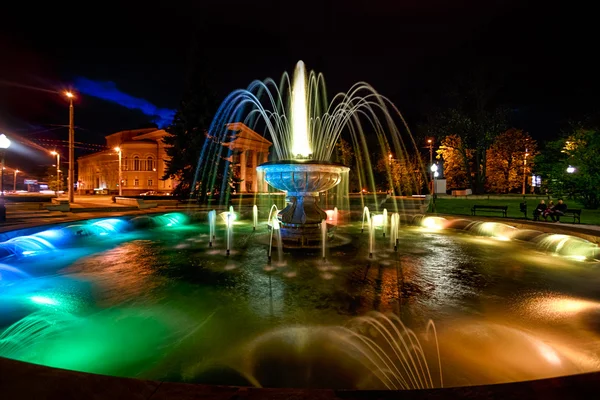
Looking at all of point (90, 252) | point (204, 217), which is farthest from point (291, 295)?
point (204, 217)

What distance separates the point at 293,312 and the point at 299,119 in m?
11.3

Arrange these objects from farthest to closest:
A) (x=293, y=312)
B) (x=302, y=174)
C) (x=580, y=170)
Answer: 1. (x=580, y=170)
2. (x=302, y=174)
3. (x=293, y=312)

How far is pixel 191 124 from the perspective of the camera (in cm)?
3531

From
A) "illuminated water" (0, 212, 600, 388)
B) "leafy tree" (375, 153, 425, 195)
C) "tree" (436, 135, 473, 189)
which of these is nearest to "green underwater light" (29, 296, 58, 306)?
"illuminated water" (0, 212, 600, 388)

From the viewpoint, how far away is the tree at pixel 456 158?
44.7 m

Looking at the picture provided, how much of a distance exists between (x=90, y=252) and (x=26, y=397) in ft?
31.7

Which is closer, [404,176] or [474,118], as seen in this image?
[474,118]

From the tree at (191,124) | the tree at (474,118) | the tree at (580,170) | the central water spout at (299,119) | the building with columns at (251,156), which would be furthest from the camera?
the building with columns at (251,156)

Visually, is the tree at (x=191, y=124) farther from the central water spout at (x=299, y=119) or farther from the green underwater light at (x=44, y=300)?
the green underwater light at (x=44, y=300)

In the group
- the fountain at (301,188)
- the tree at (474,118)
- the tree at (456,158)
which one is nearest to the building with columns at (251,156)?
the tree at (456,158)

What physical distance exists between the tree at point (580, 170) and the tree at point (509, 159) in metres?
26.5

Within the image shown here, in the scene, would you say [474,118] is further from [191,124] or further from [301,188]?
[301,188]

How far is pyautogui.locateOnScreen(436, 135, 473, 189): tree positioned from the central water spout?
34933 millimetres

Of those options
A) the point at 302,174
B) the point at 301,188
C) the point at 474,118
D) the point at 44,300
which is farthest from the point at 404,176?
the point at 44,300
